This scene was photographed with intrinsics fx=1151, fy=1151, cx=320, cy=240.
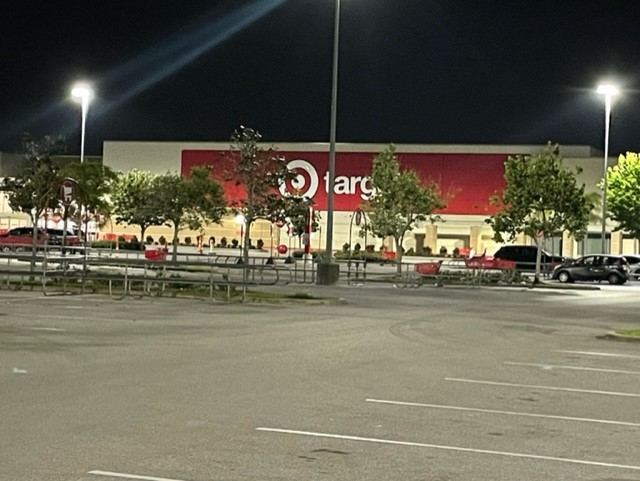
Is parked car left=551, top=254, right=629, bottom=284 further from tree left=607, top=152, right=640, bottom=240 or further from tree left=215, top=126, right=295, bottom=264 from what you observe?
tree left=607, top=152, right=640, bottom=240

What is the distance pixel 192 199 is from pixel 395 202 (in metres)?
12.7

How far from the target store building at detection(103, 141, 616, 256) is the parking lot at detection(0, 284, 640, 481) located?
58.0 meters

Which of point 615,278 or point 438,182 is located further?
point 438,182

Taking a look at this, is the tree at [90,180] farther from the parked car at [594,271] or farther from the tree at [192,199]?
the parked car at [594,271]

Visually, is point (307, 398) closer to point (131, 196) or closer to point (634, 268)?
point (634, 268)

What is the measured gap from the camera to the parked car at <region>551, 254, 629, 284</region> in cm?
5266

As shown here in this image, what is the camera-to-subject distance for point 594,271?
52.8 metres

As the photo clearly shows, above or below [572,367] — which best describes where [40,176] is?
above

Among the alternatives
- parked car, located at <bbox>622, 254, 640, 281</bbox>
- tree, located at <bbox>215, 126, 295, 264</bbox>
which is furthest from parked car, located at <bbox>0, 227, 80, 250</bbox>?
parked car, located at <bbox>622, 254, 640, 281</bbox>

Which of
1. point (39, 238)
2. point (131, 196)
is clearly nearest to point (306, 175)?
point (131, 196)

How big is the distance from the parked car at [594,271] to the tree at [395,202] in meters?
8.30

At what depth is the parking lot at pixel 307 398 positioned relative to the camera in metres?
9.03

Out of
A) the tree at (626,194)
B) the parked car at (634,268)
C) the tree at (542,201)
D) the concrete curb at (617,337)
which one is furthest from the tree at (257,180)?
the concrete curb at (617,337)

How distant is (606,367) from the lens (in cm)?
1697
